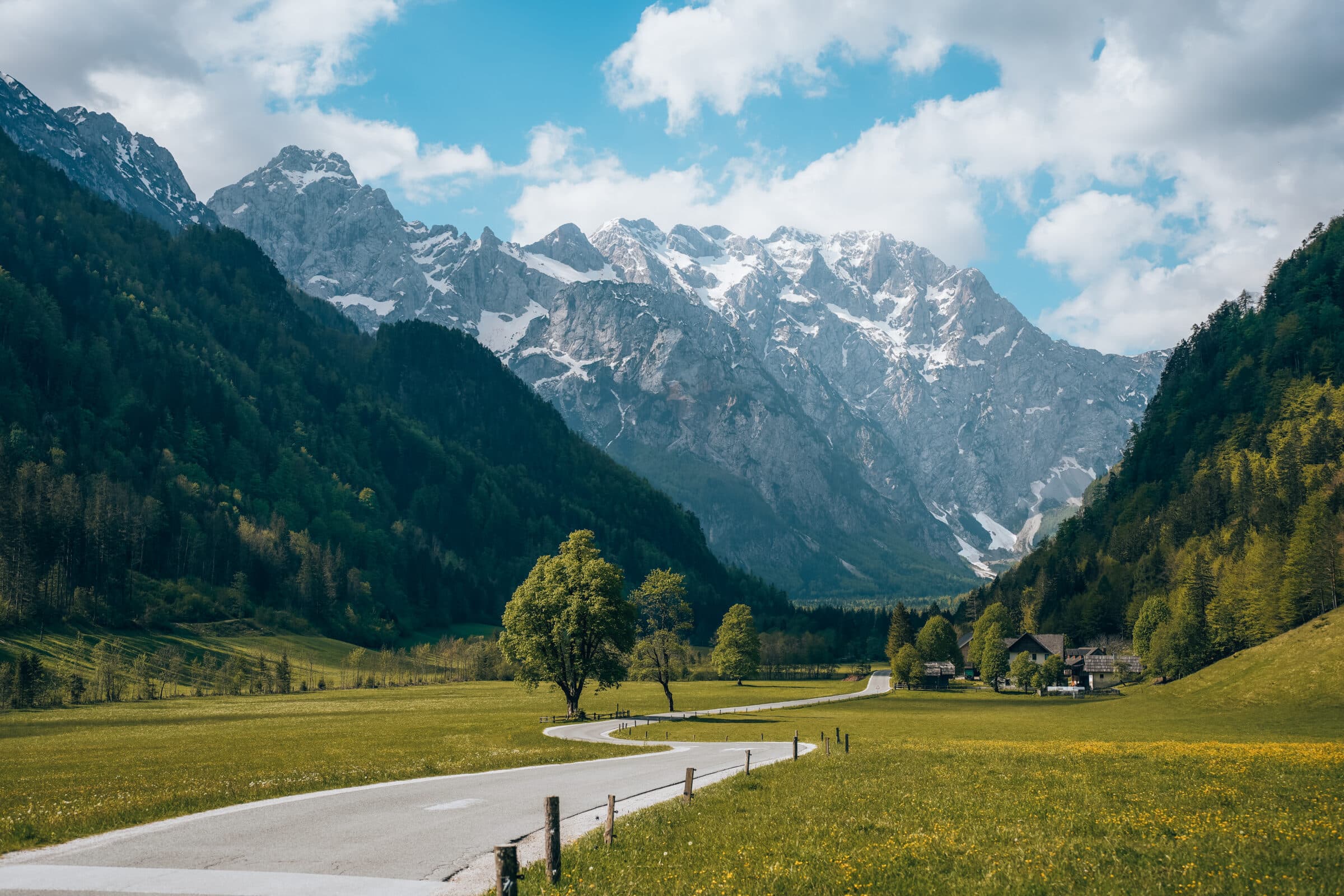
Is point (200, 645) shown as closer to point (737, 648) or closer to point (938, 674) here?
point (737, 648)

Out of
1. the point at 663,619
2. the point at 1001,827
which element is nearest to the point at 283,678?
the point at 663,619

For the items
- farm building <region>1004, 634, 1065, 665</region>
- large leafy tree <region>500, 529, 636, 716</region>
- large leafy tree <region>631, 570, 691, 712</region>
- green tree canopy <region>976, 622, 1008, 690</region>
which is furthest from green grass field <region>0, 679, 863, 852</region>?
farm building <region>1004, 634, 1065, 665</region>

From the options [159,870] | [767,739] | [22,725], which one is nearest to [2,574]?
[22,725]

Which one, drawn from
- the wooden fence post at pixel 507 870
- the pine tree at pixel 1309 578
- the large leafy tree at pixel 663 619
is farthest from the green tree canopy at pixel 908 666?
the wooden fence post at pixel 507 870

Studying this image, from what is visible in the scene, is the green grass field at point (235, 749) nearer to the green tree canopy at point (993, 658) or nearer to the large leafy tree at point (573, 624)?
the large leafy tree at point (573, 624)

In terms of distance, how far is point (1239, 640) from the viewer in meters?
125

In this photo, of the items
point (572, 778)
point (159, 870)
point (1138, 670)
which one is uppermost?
point (159, 870)

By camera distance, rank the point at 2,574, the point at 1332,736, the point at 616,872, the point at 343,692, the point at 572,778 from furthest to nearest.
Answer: the point at 2,574 → the point at 343,692 → the point at 1332,736 → the point at 572,778 → the point at 616,872

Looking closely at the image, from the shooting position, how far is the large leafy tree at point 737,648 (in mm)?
162000

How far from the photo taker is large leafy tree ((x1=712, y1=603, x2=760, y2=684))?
162 metres

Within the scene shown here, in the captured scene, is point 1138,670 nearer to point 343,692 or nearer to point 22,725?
point 343,692

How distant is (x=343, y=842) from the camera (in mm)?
23672

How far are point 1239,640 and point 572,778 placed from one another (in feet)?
403

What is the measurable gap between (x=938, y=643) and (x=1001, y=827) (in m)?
164
